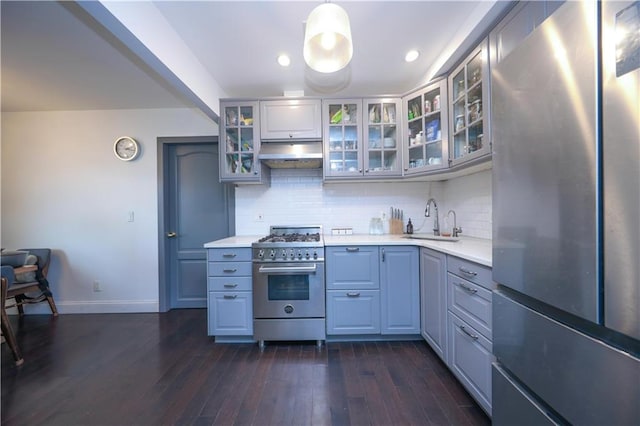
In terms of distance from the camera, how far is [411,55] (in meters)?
2.21

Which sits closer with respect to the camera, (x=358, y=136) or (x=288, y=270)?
(x=288, y=270)

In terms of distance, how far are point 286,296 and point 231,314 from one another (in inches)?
21.8

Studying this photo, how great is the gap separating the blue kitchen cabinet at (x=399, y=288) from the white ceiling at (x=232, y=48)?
5.61 ft

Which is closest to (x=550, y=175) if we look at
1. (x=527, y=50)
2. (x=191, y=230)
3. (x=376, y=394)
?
(x=527, y=50)

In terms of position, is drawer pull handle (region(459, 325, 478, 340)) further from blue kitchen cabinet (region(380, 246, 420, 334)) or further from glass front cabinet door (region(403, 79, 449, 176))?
glass front cabinet door (region(403, 79, 449, 176))

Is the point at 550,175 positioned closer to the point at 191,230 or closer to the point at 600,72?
the point at 600,72

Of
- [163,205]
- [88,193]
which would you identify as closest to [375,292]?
[163,205]

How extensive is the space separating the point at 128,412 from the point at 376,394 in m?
1.58

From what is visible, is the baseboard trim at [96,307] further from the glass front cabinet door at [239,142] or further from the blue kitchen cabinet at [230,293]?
the glass front cabinet door at [239,142]

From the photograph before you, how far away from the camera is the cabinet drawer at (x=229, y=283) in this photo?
7.64 ft

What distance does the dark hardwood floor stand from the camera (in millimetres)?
1494

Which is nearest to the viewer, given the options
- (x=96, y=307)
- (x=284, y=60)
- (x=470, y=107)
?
(x=470, y=107)

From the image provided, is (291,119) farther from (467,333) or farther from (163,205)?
(467,333)

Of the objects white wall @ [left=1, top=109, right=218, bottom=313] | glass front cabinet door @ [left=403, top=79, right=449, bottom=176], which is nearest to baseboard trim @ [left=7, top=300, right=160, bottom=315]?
white wall @ [left=1, top=109, right=218, bottom=313]
